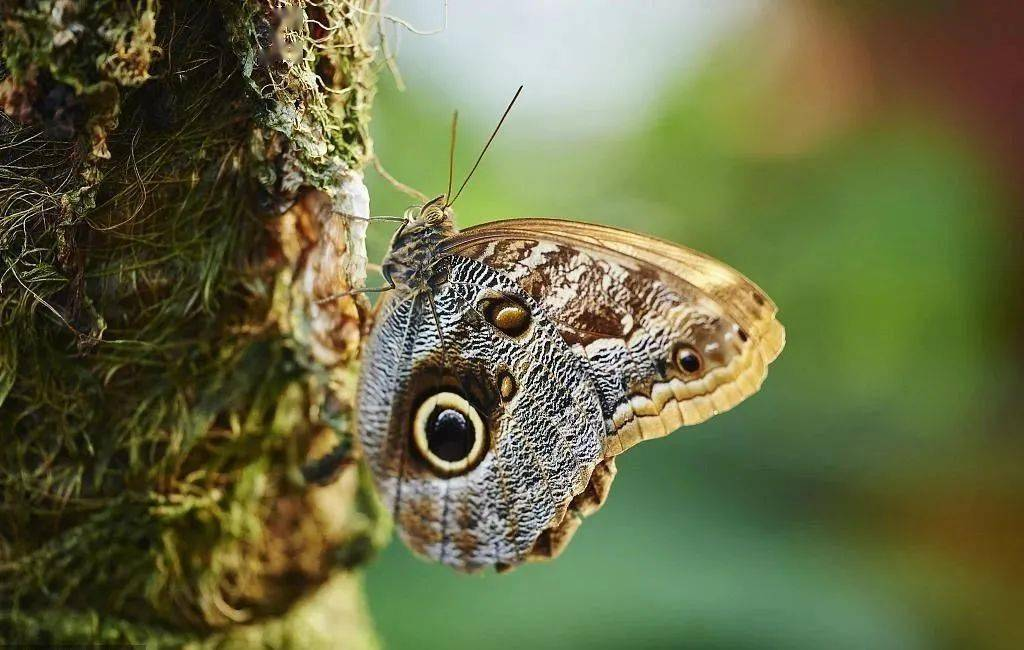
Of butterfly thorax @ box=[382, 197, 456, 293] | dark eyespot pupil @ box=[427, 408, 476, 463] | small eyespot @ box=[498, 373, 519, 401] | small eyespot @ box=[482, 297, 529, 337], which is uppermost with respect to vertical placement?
butterfly thorax @ box=[382, 197, 456, 293]

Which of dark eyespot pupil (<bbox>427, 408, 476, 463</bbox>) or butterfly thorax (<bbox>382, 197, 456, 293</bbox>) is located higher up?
butterfly thorax (<bbox>382, 197, 456, 293</bbox>)

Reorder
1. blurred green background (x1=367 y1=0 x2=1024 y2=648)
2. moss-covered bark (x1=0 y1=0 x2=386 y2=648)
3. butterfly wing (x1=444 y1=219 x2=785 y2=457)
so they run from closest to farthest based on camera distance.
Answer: moss-covered bark (x1=0 y1=0 x2=386 y2=648), butterfly wing (x1=444 y1=219 x2=785 y2=457), blurred green background (x1=367 y1=0 x2=1024 y2=648)

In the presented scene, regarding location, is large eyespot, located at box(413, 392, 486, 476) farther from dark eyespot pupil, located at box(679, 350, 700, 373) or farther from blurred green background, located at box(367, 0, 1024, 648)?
blurred green background, located at box(367, 0, 1024, 648)

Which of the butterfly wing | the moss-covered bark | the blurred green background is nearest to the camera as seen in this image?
the moss-covered bark

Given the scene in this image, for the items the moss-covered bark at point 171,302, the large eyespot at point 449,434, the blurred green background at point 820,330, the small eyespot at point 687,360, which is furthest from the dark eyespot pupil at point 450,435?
the blurred green background at point 820,330

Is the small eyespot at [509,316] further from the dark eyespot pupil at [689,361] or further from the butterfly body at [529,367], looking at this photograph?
the dark eyespot pupil at [689,361]

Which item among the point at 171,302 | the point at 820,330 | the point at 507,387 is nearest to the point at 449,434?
the point at 507,387

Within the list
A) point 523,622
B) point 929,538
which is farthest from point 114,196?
point 929,538

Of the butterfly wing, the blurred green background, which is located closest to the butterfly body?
the butterfly wing
